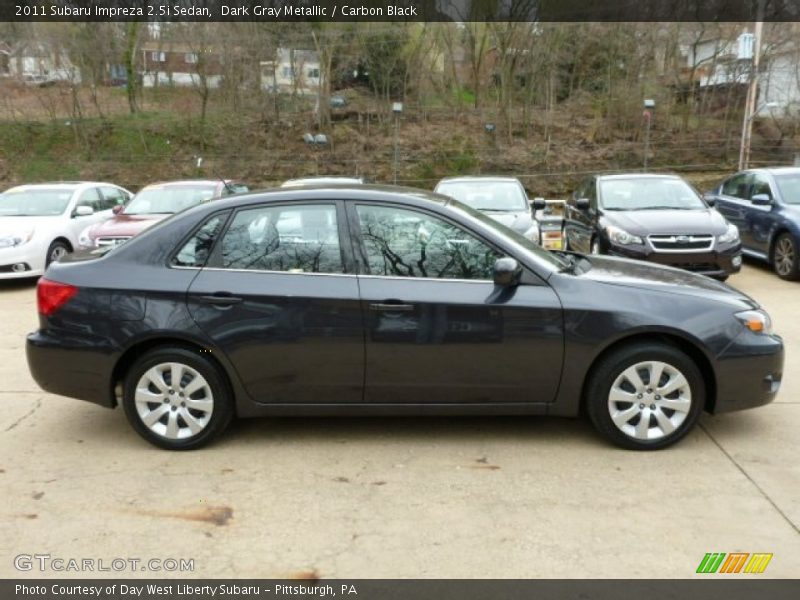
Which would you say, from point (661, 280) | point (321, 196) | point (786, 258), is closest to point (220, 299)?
point (321, 196)

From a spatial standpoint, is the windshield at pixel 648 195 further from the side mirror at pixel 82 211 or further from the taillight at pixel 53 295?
the side mirror at pixel 82 211

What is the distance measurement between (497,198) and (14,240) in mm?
7099

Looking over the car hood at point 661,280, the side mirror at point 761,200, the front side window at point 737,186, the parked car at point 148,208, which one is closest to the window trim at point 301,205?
the car hood at point 661,280

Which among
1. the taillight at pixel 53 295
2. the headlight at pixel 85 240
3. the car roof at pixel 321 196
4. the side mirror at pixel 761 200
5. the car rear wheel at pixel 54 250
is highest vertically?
the car roof at pixel 321 196

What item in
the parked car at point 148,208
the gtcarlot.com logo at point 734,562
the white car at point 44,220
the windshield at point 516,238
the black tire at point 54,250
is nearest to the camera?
the gtcarlot.com logo at point 734,562

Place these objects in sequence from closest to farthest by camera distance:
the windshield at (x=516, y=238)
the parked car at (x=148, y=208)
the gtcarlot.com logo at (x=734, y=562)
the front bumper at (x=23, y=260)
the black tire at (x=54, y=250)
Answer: the gtcarlot.com logo at (x=734, y=562) < the windshield at (x=516, y=238) < the front bumper at (x=23, y=260) < the parked car at (x=148, y=208) < the black tire at (x=54, y=250)

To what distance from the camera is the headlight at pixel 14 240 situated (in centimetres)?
973

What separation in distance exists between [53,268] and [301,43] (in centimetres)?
2157

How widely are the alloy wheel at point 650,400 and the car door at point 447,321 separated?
408 mm

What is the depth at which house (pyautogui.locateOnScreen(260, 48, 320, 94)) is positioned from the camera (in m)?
24.2

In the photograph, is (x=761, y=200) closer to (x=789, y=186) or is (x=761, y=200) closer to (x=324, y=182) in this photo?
(x=789, y=186)

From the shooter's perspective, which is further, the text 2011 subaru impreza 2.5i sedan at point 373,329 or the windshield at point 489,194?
the windshield at point 489,194
